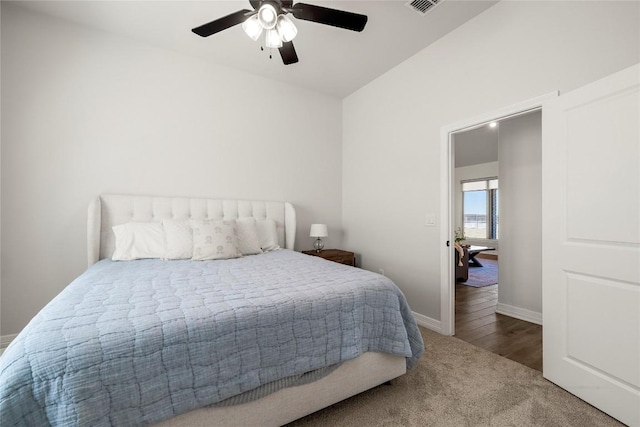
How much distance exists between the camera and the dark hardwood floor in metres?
2.34

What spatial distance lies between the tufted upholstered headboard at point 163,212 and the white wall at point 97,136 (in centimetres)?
15

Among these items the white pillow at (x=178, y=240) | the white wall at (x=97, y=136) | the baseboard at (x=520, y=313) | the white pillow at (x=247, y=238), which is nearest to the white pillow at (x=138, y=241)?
the white pillow at (x=178, y=240)

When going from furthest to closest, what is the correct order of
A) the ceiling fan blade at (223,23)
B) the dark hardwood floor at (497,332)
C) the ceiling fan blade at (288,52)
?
the dark hardwood floor at (497,332)
the ceiling fan blade at (288,52)
the ceiling fan blade at (223,23)

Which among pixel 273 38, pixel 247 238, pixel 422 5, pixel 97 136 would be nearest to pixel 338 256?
pixel 247 238

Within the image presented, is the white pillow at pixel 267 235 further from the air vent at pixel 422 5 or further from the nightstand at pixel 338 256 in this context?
the air vent at pixel 422 5

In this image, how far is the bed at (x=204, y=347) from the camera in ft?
3.05

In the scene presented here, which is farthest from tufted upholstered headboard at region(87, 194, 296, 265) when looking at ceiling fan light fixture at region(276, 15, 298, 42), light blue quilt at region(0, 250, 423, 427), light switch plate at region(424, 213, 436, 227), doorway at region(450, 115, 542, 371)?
doorway at region(450, 115, 542, 371)

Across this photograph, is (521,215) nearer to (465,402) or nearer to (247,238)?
(465,402)

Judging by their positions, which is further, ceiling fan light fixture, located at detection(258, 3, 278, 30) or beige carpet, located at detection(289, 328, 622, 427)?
ceiling fan light fixture, located at detection(258, 3, 278, 30)

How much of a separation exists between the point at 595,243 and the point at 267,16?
251 centimetres

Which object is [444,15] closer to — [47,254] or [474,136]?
[474,136]

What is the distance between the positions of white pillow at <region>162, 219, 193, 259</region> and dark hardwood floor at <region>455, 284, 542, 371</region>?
268 cm

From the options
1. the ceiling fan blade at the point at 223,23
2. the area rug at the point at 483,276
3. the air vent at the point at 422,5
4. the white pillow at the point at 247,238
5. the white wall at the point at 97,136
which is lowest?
the area rug at the point at 483,276

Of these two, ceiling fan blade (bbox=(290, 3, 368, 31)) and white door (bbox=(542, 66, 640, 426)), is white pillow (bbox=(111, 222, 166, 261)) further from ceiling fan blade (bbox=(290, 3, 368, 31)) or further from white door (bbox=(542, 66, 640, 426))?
white door (bbox=(542, 66, 640, 426))
